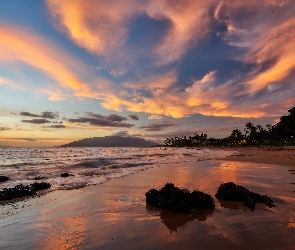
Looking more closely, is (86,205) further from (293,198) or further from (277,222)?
(293,198)

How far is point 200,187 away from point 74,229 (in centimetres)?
696

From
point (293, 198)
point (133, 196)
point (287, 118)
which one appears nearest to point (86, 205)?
point (133, 196)

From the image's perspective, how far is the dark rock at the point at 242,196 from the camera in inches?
268

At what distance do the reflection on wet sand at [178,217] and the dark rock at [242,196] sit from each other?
4.63 ft

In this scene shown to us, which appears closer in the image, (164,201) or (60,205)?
(164,201)

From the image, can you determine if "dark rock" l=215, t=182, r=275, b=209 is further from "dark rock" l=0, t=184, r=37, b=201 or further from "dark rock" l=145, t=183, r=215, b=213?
"dark rock" l=0, t=184, r=37, b=201

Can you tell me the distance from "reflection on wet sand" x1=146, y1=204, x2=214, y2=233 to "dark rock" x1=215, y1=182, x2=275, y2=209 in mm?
1411

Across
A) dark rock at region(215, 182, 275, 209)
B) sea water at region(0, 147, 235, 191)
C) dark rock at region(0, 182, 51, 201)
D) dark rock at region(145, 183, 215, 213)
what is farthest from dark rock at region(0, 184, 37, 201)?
dark rock at region(215, 182, 275, 209)

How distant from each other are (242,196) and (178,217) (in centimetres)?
284

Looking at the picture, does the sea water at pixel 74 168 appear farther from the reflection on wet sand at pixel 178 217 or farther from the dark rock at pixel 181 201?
the reflection on wet sand at pixel 178 217

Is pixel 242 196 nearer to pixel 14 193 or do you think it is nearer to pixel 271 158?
pixel 14 193

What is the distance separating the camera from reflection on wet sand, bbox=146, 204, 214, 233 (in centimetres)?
523

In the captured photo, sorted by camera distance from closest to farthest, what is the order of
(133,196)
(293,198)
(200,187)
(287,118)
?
(293,198) < (133,196) < (200,187) < (287,118)

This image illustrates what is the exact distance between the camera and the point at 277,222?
17.2ft
